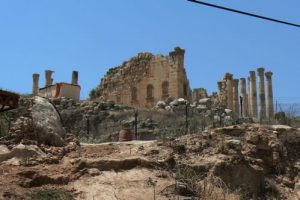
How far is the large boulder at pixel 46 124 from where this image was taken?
47.1ft

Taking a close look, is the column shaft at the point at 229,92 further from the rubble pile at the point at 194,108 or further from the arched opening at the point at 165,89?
the arched opening at the point at 165,89

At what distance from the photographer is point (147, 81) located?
152 ft

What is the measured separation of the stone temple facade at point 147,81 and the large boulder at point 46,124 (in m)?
28.4

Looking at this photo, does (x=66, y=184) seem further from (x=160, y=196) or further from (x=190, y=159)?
(x=190, y=159)

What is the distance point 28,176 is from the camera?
39.4ft

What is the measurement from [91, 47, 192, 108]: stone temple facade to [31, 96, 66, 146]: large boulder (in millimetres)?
28424

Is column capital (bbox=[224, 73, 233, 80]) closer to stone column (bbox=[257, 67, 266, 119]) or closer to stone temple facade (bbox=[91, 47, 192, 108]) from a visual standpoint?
stone column (bbox=[257, 67, 266, 119])

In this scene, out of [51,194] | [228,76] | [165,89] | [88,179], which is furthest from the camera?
[228,76]

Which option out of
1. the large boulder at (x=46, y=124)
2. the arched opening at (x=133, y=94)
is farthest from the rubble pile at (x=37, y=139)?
the arched opening at (x=133, y=94)

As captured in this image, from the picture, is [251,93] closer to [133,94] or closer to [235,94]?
[235,94]

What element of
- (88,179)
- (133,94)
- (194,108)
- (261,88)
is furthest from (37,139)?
(261,88)

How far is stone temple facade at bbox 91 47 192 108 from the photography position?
4412 centimetres

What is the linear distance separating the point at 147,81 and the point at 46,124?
1261 inches

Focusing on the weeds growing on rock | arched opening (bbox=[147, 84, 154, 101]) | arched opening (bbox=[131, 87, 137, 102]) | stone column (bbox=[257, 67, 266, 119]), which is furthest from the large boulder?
stone column (bbox=[257, 67, 266, 119])
